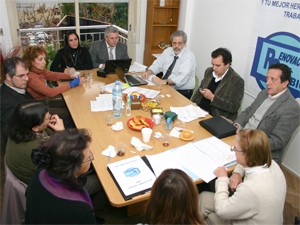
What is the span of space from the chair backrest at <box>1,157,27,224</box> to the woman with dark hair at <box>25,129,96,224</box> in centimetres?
34

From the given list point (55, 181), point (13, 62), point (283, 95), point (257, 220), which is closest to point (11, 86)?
point (13, 62)

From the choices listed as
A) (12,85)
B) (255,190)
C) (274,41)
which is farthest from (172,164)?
(274,41)

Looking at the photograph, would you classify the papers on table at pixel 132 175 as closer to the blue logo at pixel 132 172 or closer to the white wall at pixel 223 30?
the blue logo at pixel 132 172

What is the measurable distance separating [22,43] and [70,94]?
7.51 ft

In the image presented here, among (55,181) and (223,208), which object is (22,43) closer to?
(55,181)

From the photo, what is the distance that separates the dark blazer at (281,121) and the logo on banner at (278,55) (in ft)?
2.82

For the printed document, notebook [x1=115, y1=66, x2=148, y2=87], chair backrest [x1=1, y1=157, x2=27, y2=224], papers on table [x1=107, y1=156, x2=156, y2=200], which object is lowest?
chair backrest [x1=1, y1=157, x2=27, y2=224]

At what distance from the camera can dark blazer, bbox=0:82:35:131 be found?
2.27 meters

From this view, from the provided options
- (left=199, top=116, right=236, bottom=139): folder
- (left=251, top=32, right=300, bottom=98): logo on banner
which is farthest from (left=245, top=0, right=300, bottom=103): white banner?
(left=199, top=116, right=236, bottom=139): folder

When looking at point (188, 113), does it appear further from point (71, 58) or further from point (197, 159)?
point (71, 58)

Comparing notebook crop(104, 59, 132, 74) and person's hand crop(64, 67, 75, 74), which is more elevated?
notebook crop(104, 59, 132, 74)

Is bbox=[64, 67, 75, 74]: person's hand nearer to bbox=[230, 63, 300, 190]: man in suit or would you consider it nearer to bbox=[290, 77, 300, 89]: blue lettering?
bbox=[230, 63, 300, 190]: man in suit

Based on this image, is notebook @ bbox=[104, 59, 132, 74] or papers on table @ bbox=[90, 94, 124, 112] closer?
papers on table @ bbox=[90, 94, 124, 112]

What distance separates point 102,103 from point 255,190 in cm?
184
